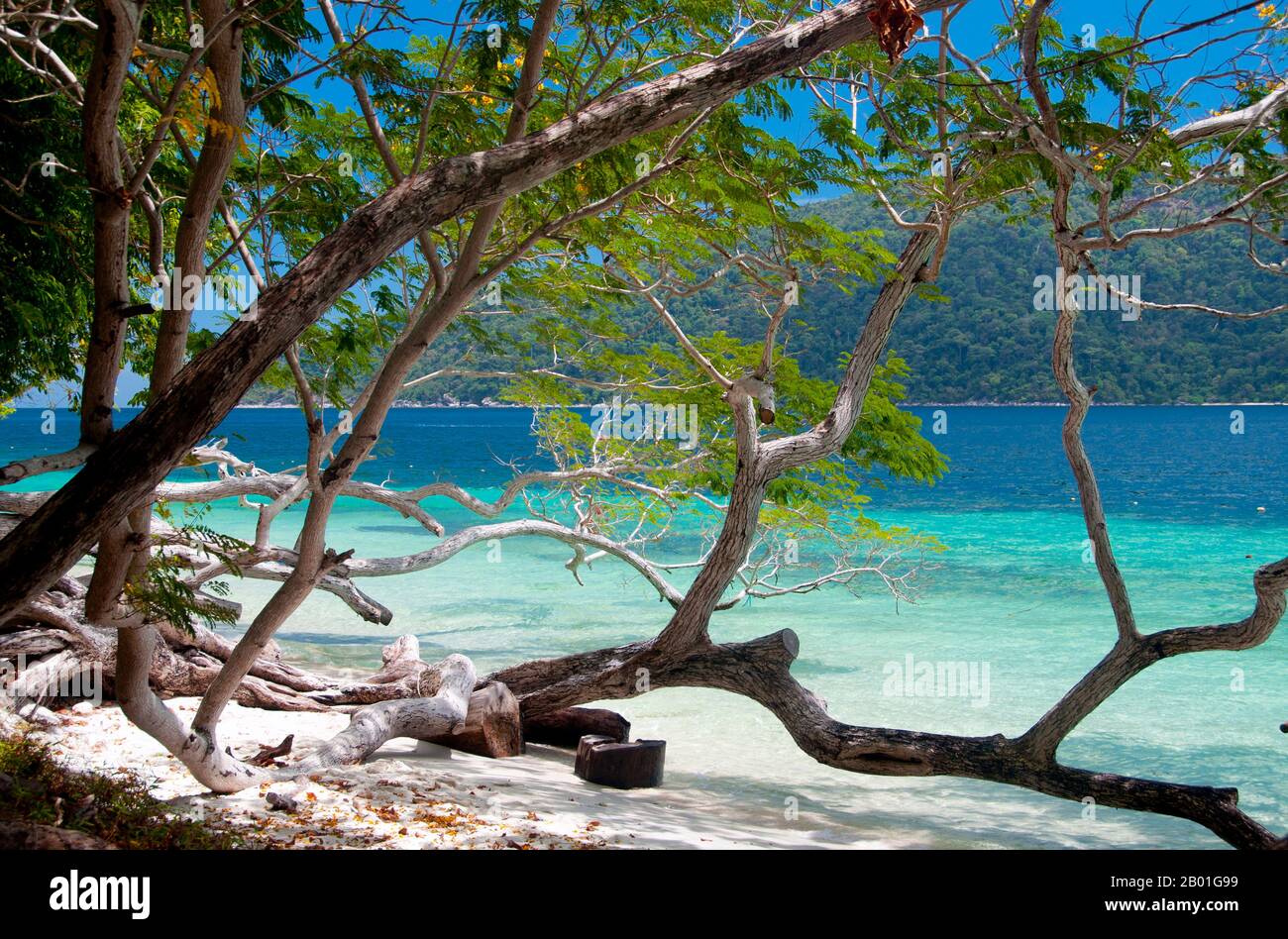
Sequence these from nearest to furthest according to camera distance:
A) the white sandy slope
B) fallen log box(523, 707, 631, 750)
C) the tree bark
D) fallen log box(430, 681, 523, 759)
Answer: the tree bark
the white sandy slope
fallen log box(430, 681, 523, 759)
fallen log box(523, 707, 631, 750)

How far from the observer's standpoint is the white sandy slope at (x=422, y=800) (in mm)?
4090

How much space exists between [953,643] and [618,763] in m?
9.73

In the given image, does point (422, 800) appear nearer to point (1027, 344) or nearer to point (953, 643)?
point (953, 643)

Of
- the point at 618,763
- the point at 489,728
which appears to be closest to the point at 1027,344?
the point at 618,763

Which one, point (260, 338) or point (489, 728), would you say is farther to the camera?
point (489, 728)

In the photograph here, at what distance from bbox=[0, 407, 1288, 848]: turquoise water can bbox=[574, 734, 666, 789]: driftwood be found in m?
0.49

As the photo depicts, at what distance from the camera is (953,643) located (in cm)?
1482

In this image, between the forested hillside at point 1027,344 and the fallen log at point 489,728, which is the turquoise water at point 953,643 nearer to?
the fallen log at point 489,728

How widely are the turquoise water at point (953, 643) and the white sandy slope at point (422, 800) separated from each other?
0.83 meters

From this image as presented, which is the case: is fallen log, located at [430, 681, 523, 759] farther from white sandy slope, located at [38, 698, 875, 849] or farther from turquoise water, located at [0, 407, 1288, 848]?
turquoise water, located at [0, 407, 1288, 848]

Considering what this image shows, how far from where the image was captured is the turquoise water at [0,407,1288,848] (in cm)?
714

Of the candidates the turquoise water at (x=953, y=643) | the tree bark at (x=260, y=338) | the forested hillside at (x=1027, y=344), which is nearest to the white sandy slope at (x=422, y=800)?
the turquoise water at (x=953, y=643)

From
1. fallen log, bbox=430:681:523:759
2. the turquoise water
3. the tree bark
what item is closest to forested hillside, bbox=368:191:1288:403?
the turquoise water
